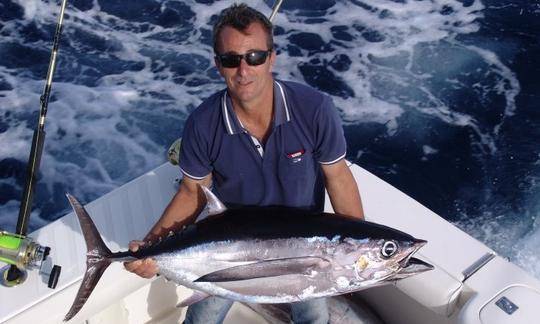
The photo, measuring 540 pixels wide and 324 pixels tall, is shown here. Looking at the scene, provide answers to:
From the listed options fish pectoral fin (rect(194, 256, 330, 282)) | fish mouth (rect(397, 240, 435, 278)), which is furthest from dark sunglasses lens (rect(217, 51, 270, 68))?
fish mouth (rect(397, 240, 435, 278))

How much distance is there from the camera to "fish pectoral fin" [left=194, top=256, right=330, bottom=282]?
1.86 metres

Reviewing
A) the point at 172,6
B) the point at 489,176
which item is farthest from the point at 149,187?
the point at 172,6

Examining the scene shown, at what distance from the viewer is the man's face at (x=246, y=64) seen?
1.94 m

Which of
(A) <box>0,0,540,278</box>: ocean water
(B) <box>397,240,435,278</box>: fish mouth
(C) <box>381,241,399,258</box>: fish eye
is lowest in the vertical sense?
(A) <box>0,0,540,278</box>: ocean water

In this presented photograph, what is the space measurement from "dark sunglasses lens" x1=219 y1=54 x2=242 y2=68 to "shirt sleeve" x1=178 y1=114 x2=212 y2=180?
12.1 inches

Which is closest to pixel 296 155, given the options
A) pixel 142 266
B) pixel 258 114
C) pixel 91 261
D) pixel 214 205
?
pixel 258 114

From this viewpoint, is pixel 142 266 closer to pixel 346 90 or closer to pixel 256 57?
pixel 256 57

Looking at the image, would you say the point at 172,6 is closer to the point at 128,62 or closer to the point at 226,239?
the point at 128,62

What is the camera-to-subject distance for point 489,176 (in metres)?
4.99

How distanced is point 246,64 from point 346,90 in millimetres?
4124

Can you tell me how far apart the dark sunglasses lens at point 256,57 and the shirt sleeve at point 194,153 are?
0.37 m

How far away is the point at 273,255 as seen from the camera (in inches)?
75.1

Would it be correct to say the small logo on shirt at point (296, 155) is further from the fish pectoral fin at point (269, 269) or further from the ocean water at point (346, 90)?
the ocean water at point (346, 90)

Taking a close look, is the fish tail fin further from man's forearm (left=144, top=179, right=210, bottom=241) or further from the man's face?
the man's face
